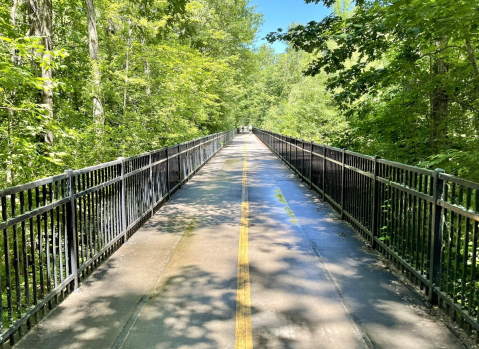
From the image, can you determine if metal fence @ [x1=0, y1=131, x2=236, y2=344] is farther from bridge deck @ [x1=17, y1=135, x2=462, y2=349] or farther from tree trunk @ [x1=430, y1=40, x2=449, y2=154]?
tree trunk @ [x1=430, y1=40, x2=449, y2=154]

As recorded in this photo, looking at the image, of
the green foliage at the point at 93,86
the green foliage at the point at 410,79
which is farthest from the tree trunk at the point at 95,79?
the green foliage at the point at 410,79

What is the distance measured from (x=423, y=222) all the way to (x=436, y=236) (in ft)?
1.23

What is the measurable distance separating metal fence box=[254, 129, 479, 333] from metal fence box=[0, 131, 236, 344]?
14.2ft

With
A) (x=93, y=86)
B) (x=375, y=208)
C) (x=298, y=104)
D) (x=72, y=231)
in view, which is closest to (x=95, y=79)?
(x=93, y=86)

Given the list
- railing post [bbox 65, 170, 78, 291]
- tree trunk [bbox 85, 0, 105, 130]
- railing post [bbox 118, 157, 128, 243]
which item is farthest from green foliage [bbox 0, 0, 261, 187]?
railing post [bbox 65, 170, 78, 291]

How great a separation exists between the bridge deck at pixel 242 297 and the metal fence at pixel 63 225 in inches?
11.0

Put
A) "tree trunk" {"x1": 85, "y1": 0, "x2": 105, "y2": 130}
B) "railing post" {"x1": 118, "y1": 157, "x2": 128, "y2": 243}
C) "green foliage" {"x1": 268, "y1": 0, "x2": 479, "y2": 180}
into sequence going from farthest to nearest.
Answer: "tree trunk" {"x1": 85, "y1": 0, "x2": 105, "y2": 130} → "green foliage" {"x1": 268, "y1": 0, "x2": 479, "y2": 180} → "railing post" {"x1": 118, "y1": 157, "x2": 128, "y2": 243}

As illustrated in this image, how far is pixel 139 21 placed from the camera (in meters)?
14.6

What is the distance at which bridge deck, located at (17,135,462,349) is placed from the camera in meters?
3.70

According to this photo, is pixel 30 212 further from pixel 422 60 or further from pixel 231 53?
pixel 231 53

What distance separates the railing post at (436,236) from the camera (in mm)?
4234

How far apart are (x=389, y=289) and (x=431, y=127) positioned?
5.18 m

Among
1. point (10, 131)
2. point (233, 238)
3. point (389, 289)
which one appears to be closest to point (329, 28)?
point (233, 238)

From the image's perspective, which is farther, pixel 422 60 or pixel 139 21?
pixel 139 21
